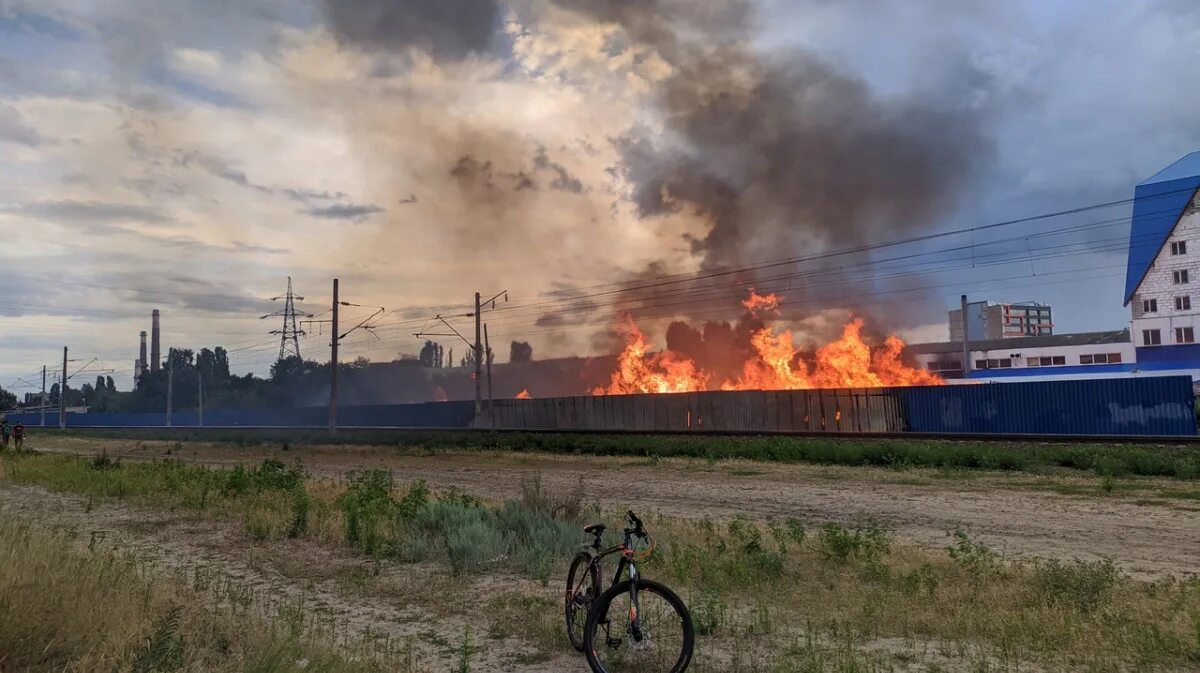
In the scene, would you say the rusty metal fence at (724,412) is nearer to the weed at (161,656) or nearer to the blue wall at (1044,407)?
the blue wall at (1044,407)

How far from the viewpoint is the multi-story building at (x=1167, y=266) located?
60438 millimetres

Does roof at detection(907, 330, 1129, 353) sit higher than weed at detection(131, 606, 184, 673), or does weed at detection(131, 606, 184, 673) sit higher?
roof at detection(907, 330, 1129, 353)

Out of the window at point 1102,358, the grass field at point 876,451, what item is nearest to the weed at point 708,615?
the grass field at point 876,451

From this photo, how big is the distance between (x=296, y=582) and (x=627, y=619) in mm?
5884

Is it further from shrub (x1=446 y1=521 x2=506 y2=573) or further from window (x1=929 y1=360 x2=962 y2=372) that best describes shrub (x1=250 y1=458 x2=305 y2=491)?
window (x1=929 y1=360 x2=962 y2=372)

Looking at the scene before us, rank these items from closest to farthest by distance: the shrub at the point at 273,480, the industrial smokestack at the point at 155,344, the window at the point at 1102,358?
the shrub at the point at 273,480
the window at the point at 1102,358
the industrial smokestack at the point at 155,344

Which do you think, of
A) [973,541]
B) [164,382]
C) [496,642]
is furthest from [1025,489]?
[164,382]

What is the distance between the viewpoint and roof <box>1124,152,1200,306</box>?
6088cm

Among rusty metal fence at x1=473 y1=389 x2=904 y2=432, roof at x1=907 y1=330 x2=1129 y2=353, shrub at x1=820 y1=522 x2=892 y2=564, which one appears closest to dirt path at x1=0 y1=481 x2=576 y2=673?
shrub at x1=820 y1=522 x2=892 y2=564

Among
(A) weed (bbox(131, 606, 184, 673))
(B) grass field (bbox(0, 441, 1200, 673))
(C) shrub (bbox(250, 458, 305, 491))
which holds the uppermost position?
(A) weed (bbox(131, 606, 184, 673))

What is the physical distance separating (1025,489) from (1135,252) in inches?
2255

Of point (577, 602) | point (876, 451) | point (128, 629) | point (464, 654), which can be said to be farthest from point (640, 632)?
point (876, 451)

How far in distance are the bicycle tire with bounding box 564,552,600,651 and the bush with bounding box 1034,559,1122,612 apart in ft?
19.0

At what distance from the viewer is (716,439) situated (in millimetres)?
37906
